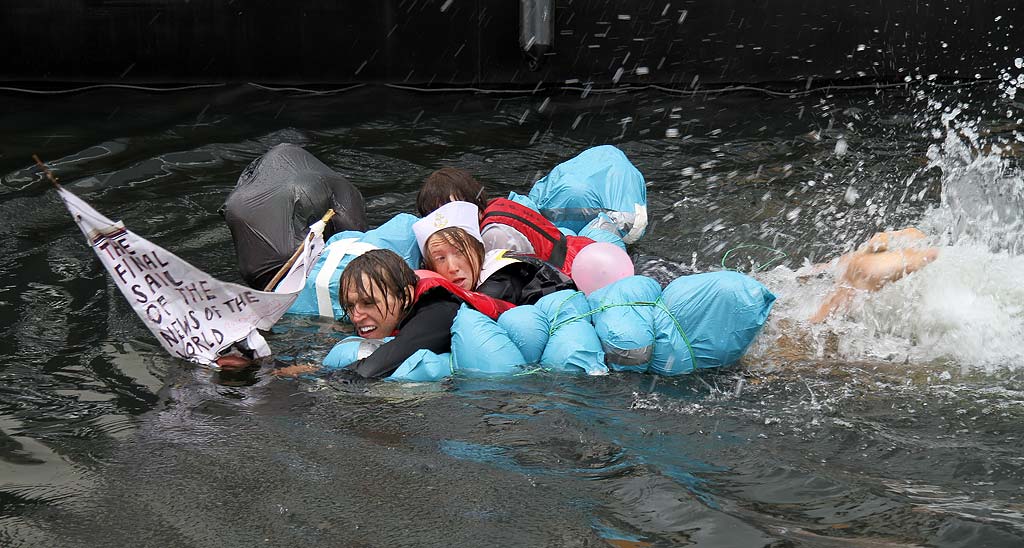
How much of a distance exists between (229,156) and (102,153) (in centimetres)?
105

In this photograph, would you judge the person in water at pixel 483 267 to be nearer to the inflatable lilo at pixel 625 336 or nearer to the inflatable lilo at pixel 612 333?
the inflatable lilo at pixel 612 333

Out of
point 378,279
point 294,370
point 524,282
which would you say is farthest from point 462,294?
point 294,370

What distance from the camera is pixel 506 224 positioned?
5793 millimetres

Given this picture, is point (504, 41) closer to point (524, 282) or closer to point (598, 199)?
point (598, 199)

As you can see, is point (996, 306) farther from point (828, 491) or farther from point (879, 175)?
point (879, 175)

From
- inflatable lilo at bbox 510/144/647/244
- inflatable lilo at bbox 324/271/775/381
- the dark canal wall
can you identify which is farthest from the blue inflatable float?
the dark canal wall

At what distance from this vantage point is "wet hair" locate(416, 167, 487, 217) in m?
6.08

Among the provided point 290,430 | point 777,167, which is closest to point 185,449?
point 290,430

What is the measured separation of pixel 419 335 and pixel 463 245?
669 mm

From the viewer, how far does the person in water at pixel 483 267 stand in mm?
5324

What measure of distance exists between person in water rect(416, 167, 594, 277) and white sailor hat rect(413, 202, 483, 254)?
0.09 meters

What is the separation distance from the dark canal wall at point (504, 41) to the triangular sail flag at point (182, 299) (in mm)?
6597

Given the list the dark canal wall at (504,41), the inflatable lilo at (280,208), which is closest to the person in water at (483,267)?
the inflatable lilo at (280,208)

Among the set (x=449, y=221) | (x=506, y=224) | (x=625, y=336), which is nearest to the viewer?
(x=625, y=336)
